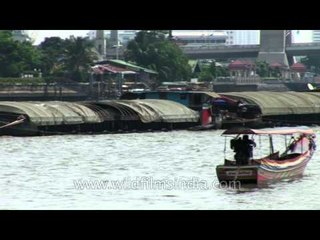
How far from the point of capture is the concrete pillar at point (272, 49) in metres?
154

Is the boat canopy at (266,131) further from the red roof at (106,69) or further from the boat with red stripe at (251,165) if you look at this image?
the red roof at (106,69)

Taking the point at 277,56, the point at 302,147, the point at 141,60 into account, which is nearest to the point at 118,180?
the point at 302,147

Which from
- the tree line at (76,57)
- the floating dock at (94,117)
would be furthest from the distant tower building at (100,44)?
the floating dock at (94,117)

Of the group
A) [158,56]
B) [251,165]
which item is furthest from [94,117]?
[158,56]

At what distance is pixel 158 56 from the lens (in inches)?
3804

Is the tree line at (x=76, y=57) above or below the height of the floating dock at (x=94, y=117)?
above

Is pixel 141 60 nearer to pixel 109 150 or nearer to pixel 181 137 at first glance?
pixel 181 137

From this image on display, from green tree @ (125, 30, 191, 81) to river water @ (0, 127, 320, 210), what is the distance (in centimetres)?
5596

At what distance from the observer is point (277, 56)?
154750 millimetres

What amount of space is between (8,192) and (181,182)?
4.98 metres

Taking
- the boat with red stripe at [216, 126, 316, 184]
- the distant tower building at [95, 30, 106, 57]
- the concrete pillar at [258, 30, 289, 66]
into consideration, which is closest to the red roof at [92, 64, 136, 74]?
the distant tower building at [95, 30, 106, 57]

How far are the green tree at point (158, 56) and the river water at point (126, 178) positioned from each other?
55962mm

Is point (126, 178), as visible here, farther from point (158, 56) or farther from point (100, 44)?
point (100, 44)

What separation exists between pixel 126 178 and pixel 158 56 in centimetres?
7200
